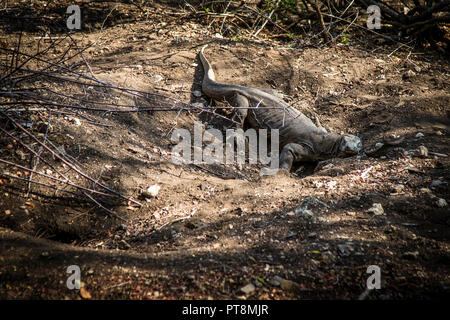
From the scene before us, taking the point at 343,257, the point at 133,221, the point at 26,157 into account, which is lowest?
the point at 133,221

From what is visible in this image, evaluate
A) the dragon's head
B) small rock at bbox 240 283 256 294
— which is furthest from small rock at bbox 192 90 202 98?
small rock at bbox 240 283 256 294

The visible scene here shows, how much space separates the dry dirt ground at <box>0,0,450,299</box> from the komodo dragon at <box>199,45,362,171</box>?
27cm

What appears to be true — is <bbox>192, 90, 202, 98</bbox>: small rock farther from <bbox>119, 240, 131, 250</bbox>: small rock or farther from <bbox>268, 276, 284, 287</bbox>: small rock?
<bbox>268, 276, 284, 287</bbox>: small rock

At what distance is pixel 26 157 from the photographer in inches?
143

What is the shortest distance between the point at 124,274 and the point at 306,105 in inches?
189

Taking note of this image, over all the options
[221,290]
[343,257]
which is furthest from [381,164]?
[221,290]

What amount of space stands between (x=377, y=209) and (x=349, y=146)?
186cm

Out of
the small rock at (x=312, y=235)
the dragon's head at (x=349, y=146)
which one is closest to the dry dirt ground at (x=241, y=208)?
the small rock at (x=312, y=235)

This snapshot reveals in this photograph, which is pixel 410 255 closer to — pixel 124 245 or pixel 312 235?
pixel 312 235

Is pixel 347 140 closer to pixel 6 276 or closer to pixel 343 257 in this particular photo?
pixel 343 257

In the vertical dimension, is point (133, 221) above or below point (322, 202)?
below

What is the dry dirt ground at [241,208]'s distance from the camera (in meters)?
2.48

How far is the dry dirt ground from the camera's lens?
2.48 metres

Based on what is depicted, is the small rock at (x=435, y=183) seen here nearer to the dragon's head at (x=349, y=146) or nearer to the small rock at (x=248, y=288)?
the dragon's head at (x=349, y=146)
